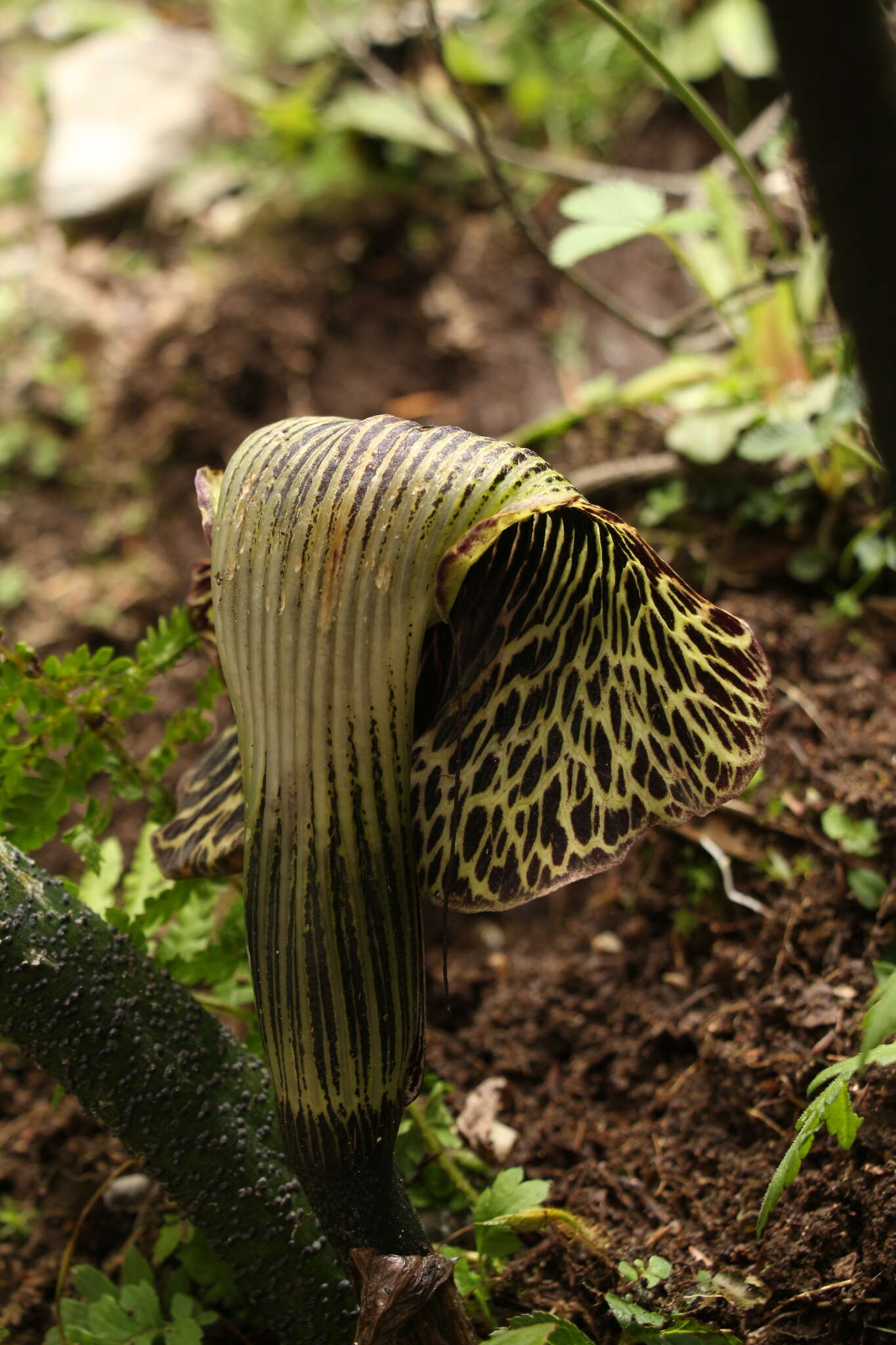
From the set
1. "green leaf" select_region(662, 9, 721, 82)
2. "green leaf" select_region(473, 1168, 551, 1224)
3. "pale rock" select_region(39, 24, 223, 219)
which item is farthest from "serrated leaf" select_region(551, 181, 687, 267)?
"pale rock" select_region(39, 24, 223, 219)

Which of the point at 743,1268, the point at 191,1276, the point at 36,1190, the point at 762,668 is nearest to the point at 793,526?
the point at 762,668

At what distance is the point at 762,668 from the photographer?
1174 millimetres

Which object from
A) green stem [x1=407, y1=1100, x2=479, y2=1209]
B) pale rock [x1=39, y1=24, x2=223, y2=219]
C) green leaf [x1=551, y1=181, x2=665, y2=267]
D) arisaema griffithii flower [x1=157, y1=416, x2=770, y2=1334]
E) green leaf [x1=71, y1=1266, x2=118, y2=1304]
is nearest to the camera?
arisaema griffithii flower [x1=157, y1=416, x2=770, y2=1334]

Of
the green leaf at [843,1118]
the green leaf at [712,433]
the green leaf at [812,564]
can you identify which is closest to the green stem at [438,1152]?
the green leaf at [843,1118]

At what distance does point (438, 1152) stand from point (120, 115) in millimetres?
4202

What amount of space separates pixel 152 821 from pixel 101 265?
3.04 metres

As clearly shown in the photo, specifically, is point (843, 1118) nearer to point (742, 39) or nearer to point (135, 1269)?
point (135, 1269)

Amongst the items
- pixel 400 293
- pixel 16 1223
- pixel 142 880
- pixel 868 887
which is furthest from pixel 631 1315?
pixel 400 293

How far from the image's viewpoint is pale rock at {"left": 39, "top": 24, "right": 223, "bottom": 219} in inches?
159

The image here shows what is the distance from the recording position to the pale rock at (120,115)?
159 inches

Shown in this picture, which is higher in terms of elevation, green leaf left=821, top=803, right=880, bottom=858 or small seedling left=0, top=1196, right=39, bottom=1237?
green leaf left=821, top=803, right=880, bottom=858

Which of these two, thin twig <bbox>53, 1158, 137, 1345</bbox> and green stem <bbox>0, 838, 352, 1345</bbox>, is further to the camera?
thin twig <bbox>53, 1158, 137, 1345</bbox>

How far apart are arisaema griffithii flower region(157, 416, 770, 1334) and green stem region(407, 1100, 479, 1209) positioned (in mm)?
316

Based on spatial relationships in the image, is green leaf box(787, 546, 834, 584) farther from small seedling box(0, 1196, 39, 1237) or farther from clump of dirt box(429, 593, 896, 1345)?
small seedling box(0, 1196, 39, 1237)
